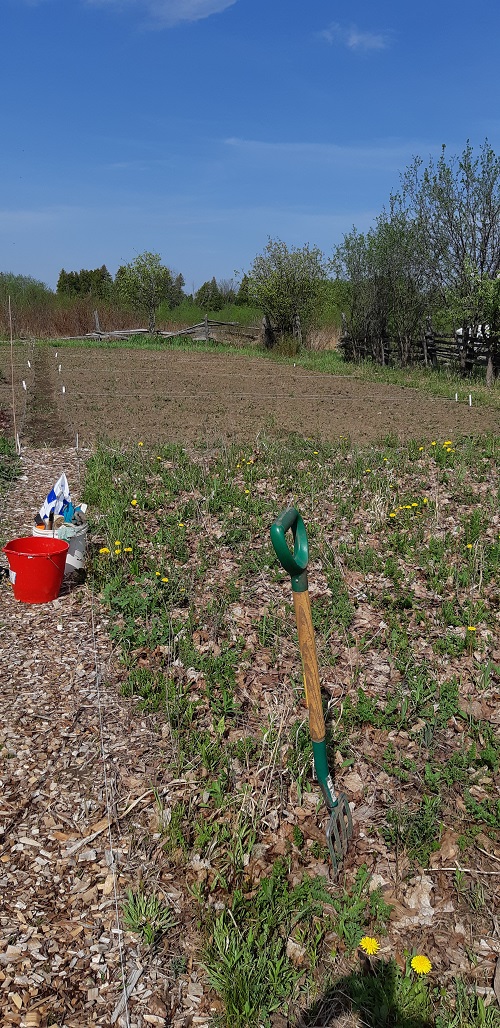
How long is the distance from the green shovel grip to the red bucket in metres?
2.40

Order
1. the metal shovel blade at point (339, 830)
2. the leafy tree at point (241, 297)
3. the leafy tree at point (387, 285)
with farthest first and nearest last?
the leafy tree at point (241, 297) → the leafy tree at point (387, 285) → the metal shovel blade at point (339, 830)

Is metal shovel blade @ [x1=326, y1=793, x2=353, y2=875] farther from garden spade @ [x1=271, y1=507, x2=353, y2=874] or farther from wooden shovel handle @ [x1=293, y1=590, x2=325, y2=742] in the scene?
wooden shovel handle @ [x1=293, y1=590, x2=325, y2=742]

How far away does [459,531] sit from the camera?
5.25 m

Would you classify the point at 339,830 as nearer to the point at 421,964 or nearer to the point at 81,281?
the point at 421,964

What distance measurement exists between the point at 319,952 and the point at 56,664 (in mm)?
2130

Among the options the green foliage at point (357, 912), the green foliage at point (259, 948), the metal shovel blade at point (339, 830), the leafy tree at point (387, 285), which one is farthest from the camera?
the leafy tree at point (387, 285)

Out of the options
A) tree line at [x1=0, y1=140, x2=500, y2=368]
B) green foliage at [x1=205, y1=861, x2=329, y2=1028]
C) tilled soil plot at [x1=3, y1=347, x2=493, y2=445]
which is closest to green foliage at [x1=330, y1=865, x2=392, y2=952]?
green foliage at [x1=205, y1=861, x2=329, y2=1028]

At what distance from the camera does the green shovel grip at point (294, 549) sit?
81.1 inches

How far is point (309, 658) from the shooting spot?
236cm

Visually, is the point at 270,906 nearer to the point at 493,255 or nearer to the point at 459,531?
the point at 459,531

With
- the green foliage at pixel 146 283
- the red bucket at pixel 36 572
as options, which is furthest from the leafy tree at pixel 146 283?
the red bucket at pixel 36 572

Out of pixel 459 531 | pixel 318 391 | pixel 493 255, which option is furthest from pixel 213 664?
pixel 493 255

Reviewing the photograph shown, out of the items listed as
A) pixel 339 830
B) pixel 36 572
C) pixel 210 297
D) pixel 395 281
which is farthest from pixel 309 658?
pixel 210 297

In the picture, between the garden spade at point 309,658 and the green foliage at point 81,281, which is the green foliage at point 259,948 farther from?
the green foliage at point 81,281
